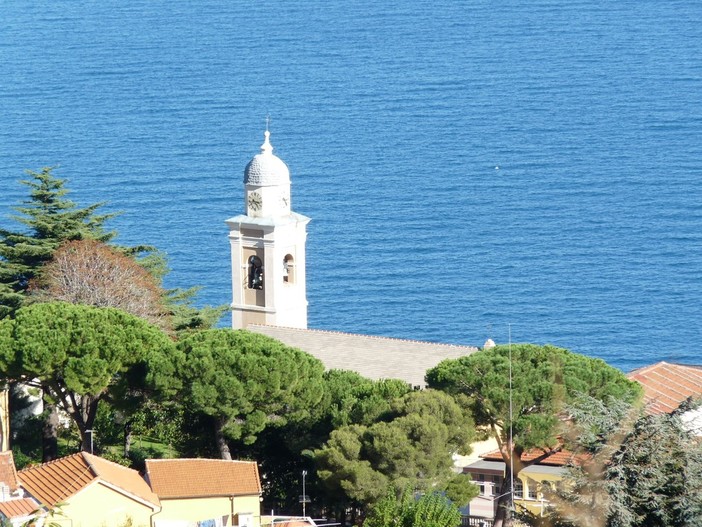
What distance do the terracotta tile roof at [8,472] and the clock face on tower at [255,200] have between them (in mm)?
19393

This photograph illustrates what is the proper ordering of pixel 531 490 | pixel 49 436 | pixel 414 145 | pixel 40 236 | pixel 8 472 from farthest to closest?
pixel 414 145
pixel 40 236
pixel 49 436
pixel 531 490
pixel 8 472

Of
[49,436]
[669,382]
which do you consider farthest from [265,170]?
[669,382]

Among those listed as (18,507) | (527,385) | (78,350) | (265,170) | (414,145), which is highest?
(414,145)

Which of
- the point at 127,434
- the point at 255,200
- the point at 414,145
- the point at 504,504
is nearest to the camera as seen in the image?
the point at 504,504

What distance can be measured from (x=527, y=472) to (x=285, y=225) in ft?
55.1

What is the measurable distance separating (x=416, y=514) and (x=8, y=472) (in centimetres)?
793

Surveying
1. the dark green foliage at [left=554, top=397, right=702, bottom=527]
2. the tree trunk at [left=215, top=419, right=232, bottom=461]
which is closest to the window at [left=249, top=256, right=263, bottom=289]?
the tree trunk at [left=215, top=419, right=232, bottom=461]

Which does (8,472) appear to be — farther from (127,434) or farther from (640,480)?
(640,480)

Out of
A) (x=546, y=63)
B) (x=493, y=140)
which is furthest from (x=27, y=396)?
(x=546, y=63)

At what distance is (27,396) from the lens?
149 ft

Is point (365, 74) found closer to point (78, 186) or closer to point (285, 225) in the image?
point (78, 186)

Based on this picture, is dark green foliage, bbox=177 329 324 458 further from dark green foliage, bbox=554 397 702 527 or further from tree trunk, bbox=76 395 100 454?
dark green foliage, bbox=554 397 702 527

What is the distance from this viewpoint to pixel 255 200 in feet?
181

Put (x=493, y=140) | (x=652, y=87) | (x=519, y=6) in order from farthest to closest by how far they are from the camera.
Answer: (x=519, y=6)
(x=652, y=87)
(x=493, y=140)
